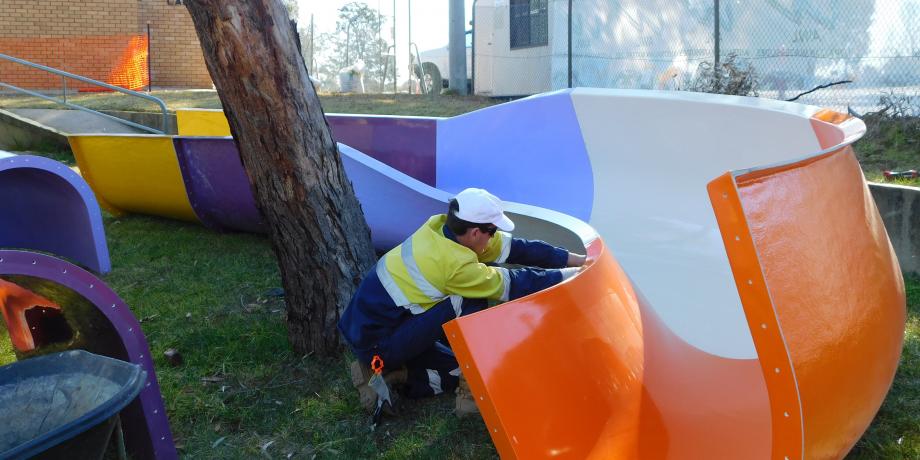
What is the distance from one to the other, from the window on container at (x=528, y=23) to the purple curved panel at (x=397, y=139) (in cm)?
619

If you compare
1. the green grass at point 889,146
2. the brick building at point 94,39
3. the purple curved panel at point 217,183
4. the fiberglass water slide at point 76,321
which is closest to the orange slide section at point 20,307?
the fiberglass water slide at point 76,321

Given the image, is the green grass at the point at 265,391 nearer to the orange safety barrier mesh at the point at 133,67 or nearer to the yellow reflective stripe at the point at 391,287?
the yellow reflective stripe at the point at 391,287

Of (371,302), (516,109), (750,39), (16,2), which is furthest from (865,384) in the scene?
(16,2)

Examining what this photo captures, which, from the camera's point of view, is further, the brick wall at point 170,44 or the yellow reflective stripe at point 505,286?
the brick wall at point 170,44

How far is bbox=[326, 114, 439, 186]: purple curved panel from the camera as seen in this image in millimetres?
6949

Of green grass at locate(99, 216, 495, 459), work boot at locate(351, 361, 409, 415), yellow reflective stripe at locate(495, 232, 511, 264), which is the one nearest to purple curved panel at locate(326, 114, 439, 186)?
green grass at locate(99, 216, 495, 459)

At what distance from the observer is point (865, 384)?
8.79 ft

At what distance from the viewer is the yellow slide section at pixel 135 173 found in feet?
22.7

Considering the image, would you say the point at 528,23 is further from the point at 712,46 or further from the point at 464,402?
the point at 464,402

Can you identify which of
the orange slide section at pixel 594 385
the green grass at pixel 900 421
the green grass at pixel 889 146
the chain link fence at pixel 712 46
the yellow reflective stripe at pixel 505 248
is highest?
the chain link fence at pixel 712 46

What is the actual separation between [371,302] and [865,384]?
5.99ft

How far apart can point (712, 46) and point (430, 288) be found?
7.58 m

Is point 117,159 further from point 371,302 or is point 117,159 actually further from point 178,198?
point 371,302

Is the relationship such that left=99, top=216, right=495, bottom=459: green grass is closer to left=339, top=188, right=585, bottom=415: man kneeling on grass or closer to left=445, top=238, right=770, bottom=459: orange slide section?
left=339, top=188, right=585, bottom=415: man kneeling on grass
